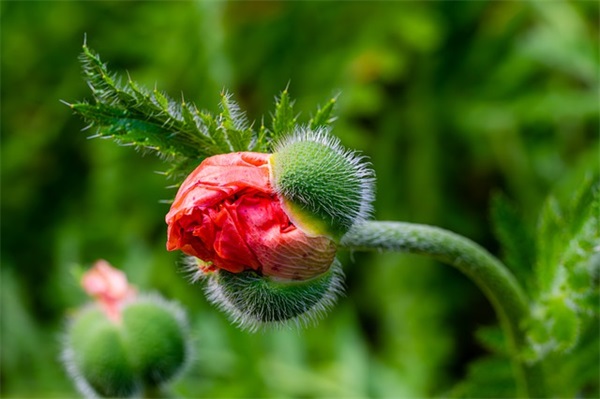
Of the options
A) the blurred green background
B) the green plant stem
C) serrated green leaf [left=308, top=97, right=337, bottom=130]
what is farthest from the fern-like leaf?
the blurred green background

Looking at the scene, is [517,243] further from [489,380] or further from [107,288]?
[107,288]

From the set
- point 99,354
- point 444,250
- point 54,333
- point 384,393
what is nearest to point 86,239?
point 54,333

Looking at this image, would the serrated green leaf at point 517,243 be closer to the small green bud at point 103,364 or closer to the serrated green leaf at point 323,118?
the serrated green leaf at point 323,118

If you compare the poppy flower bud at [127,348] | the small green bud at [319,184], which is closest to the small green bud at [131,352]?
the poppy flower bud at [127,348]

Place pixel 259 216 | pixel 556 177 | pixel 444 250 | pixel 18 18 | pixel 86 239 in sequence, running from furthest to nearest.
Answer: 1. pixel 18 18
2. pixel 86 239
3. pixel 556 177
4. pixel 444 250
5. pixel 259 216

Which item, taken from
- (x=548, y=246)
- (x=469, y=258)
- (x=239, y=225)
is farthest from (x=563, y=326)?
(x=239, y=225)

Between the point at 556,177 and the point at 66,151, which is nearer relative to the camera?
the point at 556,177

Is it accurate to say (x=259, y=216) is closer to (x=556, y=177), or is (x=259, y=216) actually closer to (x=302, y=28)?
(x=556, y=177)

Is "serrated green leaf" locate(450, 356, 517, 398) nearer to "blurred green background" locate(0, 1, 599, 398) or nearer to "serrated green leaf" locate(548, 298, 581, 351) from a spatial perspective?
"serrated green leaf" locate(548, 298, 581, 351)
